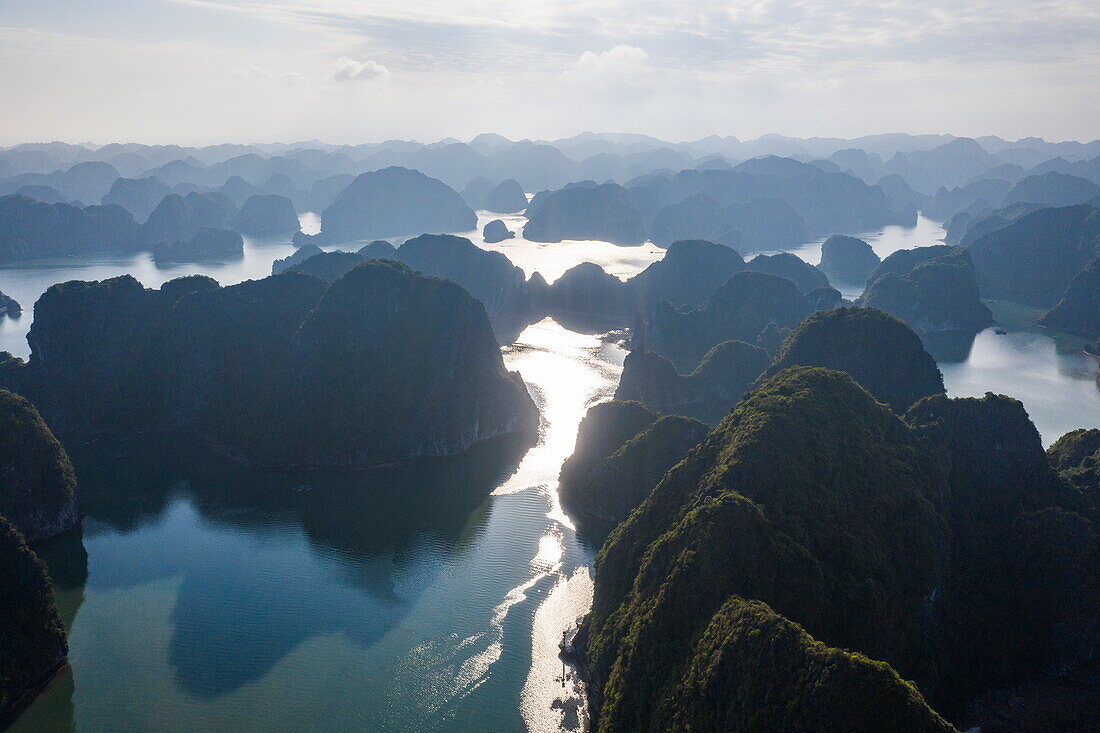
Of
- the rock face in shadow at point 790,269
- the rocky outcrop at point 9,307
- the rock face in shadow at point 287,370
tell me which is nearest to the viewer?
the rock face in shadow at point 287,370

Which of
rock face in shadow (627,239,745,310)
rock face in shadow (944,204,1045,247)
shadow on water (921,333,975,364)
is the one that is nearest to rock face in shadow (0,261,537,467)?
rock face in shadow (627,239,745,310)

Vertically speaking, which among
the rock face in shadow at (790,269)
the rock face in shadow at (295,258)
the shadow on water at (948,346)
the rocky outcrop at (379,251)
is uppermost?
the rock face in shadow at (790,269)

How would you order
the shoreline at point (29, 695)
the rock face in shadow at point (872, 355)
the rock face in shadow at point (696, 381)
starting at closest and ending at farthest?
the shoreline at point (29, 695)
the rock face in shadow at point (872, 355)
the rock face in shadow at point (696, 381)

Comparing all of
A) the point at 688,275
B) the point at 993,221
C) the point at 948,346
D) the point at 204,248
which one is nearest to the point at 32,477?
the point at 688,275

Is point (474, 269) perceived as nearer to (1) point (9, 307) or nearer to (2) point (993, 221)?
(1) point (9, 307)

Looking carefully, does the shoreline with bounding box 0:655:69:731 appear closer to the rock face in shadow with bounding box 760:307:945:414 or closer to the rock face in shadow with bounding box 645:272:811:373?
the rock face in shadow with bounding box 760:307:945:414

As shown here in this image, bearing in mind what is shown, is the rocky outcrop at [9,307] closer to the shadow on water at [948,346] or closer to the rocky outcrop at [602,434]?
the rocky outcrop at [602,434]

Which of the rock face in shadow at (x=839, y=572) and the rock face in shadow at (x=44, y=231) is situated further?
the rock face in shadow at (x=44, y=231)

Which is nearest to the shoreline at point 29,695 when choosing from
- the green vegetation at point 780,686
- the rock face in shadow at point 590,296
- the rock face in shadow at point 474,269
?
the green vegetation at point 780,686
